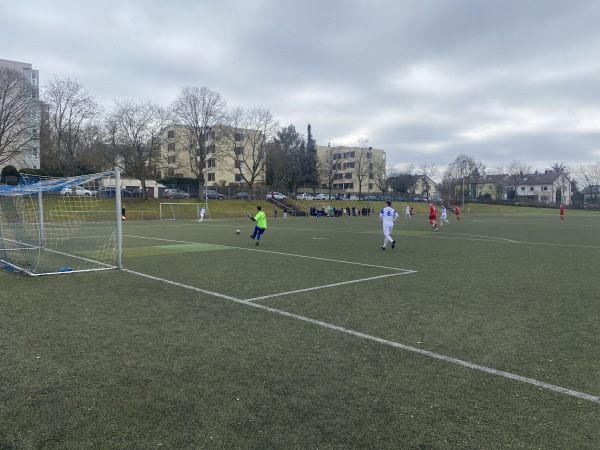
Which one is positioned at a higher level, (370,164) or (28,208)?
(370,164)

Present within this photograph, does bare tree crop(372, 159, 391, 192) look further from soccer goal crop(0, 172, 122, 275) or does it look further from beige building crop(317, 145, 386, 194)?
soccer goal crop(0, 172, 122, 275)

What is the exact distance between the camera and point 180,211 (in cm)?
5091

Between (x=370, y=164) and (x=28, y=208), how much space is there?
3473 inches

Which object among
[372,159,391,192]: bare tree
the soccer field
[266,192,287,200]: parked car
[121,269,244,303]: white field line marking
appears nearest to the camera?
the soccer field

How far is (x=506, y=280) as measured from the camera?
10.1 m

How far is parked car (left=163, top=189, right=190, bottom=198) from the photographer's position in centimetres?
6028

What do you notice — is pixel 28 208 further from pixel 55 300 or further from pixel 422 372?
pixel 422 372

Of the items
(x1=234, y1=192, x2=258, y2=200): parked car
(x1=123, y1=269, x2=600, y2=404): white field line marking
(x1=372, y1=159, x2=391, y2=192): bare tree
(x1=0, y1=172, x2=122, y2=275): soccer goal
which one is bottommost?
(x1=123, y1=269, x2=600, y2=404): white field line marking

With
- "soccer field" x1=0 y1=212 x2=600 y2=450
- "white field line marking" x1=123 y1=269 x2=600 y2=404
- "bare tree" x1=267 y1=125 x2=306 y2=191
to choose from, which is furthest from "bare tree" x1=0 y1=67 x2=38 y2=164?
"white field line marking" x1=123 y1=269 x2=600 y2=404

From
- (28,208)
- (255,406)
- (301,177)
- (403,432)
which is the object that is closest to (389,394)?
(403,432)

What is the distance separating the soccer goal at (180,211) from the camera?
158 ft

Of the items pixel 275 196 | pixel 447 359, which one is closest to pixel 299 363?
pixel 447 359

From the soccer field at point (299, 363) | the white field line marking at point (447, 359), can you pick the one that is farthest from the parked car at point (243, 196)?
the white field line marking at point (447, 359)

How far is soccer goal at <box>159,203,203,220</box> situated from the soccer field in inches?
1531
